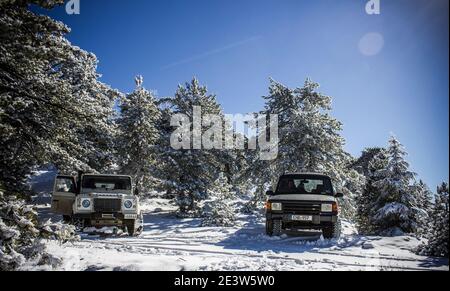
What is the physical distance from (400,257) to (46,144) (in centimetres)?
990

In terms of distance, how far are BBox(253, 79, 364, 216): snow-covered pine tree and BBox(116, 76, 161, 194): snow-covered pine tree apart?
10133mm

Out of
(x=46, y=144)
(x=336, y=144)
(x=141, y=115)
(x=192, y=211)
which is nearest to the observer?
(x=46, y=144)

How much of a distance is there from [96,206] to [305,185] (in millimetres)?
7602

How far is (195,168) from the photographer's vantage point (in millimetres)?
24328

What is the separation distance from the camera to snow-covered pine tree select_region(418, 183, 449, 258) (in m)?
6.85

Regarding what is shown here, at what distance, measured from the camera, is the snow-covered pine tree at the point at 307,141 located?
19656mm

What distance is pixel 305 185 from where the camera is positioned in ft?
40.6

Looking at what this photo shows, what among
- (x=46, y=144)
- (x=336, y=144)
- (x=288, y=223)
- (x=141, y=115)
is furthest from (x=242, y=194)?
(x=46, y=144)

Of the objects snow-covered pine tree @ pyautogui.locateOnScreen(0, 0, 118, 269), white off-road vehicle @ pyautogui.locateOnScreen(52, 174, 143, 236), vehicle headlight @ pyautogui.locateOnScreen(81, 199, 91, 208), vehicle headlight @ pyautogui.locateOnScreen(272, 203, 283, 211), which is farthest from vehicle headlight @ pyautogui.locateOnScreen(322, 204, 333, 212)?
vehicle headlight @ pyautogui.locateOnScreen(81, 199, 91, 208)

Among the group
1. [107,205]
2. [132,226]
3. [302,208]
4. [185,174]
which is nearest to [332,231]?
[302,208]

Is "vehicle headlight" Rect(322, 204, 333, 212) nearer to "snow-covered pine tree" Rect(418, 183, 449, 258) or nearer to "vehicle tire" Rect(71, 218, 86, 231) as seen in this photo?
"snow-covered pine tree" Rect(418, 183, 449, 258)

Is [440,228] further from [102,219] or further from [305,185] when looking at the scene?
[102,219]

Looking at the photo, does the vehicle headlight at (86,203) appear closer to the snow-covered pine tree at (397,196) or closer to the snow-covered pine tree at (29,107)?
the snow-covered pine tree at (29,107)

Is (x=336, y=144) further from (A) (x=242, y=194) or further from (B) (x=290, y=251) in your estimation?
(A) (x=242, y=194)
